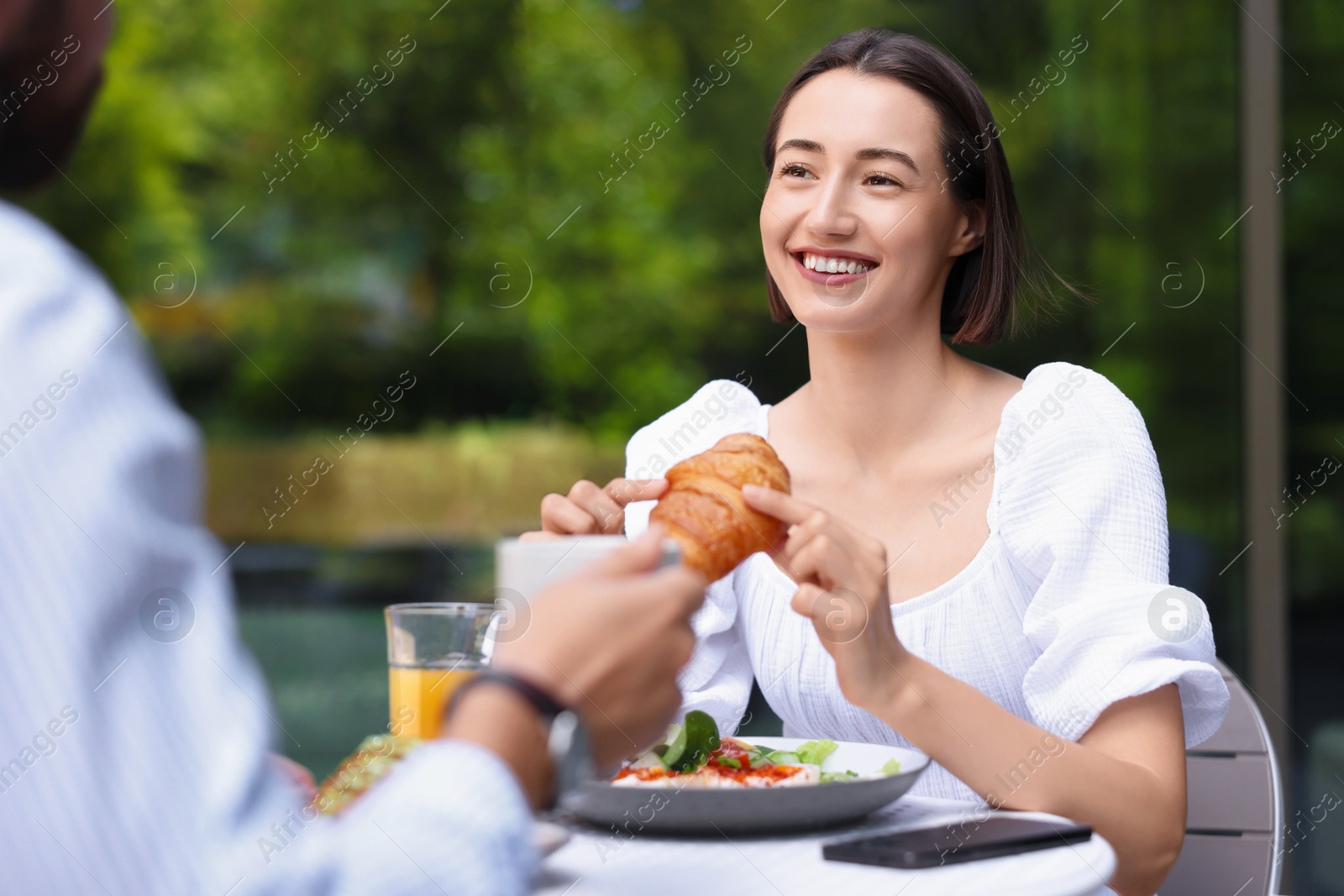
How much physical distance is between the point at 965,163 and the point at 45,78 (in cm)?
166

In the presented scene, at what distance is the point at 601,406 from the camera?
4613 mm

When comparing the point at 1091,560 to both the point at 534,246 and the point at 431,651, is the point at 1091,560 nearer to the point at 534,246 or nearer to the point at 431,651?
the point at 431,651

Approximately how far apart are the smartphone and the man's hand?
0.40 m

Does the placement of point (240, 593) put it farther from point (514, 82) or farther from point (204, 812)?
point (204, 812)

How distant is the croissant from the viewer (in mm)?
1411

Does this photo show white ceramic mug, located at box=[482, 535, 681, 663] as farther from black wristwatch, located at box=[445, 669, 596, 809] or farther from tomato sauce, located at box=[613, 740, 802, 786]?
tomato sauce, located at box=[613, 740, 802, 786]

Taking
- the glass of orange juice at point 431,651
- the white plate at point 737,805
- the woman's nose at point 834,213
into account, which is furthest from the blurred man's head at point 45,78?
the woman's nose at point 834,213

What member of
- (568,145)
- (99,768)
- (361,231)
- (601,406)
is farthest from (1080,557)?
(361,231)

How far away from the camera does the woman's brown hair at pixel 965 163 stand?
82.9 inches

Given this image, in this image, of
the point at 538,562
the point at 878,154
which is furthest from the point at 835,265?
the point at 538,562

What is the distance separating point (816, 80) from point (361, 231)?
3002mm

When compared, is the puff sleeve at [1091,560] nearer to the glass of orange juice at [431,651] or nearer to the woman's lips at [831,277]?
the woman's lips at [831,277]

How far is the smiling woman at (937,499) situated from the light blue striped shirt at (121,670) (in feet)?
2.68

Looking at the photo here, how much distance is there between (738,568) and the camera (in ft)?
7.04
